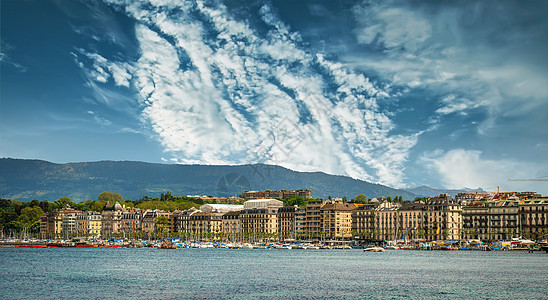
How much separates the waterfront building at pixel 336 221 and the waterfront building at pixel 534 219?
4708 cm

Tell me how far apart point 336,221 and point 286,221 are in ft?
66.9

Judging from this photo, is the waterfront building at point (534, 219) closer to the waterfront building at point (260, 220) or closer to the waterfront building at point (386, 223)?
the waterfront building at point (386, 223)

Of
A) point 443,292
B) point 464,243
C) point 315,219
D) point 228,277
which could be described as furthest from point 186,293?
point 315,219

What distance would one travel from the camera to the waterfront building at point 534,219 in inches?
5714

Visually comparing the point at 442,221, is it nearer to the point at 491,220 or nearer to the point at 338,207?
the point at 491,220

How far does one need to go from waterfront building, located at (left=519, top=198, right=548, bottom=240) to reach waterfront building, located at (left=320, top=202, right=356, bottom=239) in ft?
154

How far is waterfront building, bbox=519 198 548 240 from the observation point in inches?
5714


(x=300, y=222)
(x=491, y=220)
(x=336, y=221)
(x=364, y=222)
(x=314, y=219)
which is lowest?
(x=300, y=222)

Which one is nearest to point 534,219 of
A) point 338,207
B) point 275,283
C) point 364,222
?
point 364,222

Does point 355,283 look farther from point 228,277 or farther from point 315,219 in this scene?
point 315,219

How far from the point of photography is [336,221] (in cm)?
17262

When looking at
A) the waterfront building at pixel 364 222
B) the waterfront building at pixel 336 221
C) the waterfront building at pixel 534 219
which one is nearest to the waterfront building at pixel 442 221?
the waterfront building at pixel 534 219

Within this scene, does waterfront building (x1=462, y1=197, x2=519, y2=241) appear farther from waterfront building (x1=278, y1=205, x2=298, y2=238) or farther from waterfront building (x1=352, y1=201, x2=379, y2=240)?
waterfront building (x1=278, y1=205, x2=298, y2=238)

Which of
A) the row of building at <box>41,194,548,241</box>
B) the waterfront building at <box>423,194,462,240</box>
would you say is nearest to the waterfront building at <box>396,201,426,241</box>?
the row of building at <box>41,194,548,241</box>
